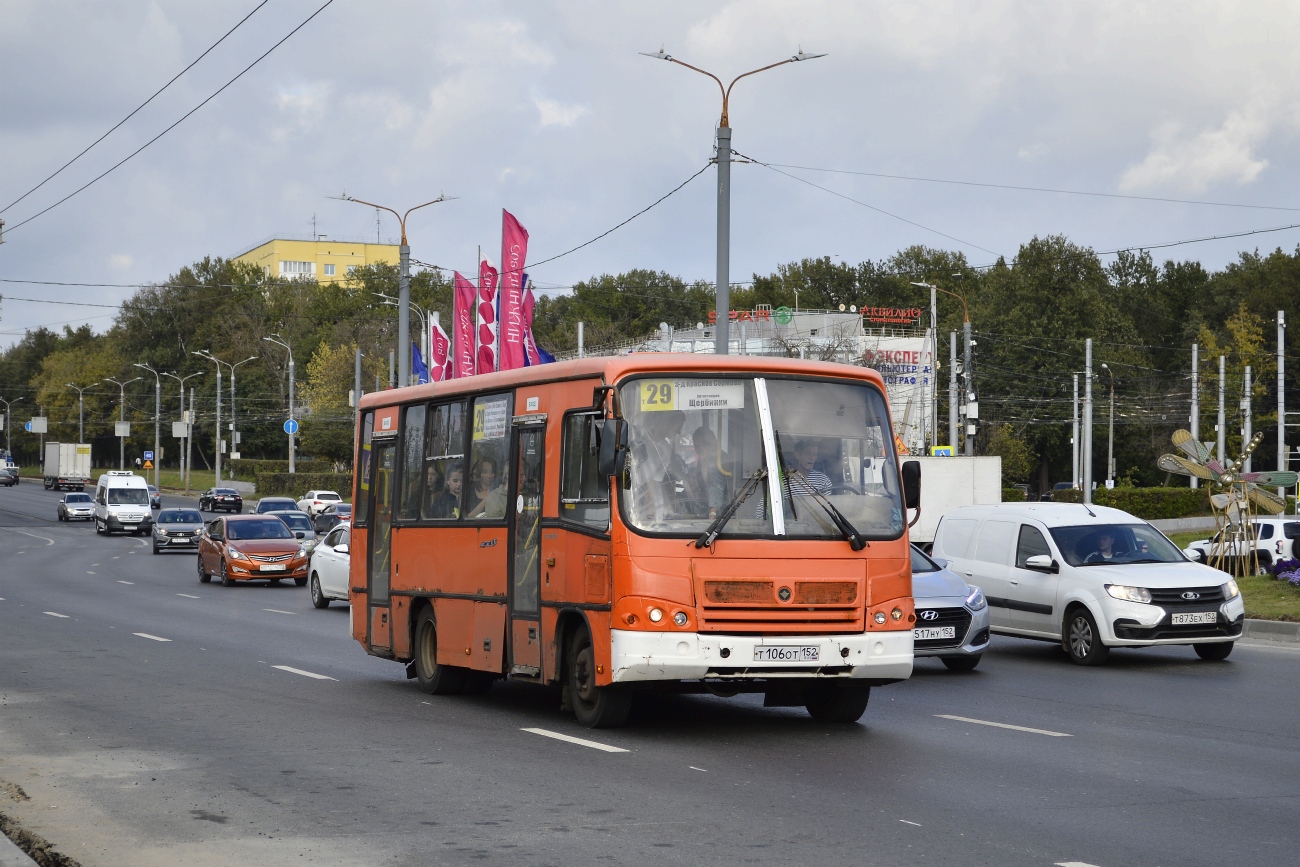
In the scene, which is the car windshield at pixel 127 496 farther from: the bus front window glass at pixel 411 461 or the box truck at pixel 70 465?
the bus front window glass at pixel 411 461

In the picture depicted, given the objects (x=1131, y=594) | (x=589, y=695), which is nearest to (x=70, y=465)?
(x=1131, y=594)

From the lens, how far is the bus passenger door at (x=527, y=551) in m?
12.5

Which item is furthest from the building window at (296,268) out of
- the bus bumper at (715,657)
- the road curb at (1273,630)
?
the bus bumper at (715,657)

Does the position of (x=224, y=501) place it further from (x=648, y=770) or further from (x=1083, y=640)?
(x=648, y=770)

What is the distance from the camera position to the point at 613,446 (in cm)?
1103

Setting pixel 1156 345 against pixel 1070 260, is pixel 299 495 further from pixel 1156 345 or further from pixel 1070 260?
pixel 1156 345

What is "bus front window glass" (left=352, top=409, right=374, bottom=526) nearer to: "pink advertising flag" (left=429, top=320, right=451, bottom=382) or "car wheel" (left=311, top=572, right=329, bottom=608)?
Result: "car wheel" (left=311, top=572, right=329, bottom=608)

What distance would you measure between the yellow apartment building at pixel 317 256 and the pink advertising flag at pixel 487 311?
426ft

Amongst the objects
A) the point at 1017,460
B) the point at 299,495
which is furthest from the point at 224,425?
the point at 1017,460

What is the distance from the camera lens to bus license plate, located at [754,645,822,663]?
11086 millimetres

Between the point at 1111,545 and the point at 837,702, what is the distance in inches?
287

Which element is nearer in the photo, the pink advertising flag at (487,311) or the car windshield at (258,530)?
the car windshield at (258,530)

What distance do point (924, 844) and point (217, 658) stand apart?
12.0m

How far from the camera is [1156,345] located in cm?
10394
